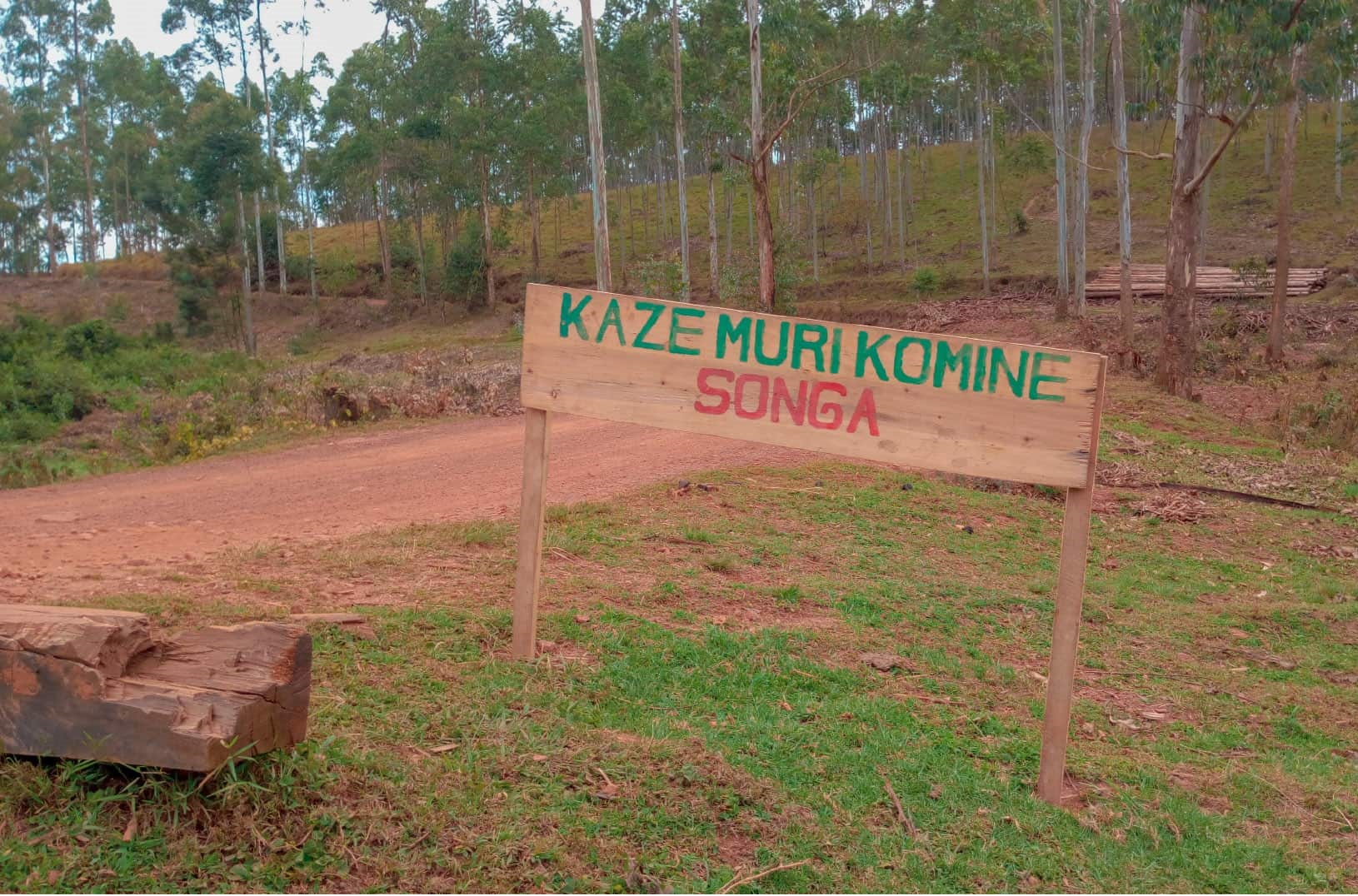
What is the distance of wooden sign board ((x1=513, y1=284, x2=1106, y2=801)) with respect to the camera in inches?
142

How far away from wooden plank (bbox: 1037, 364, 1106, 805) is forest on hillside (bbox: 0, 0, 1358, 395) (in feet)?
38.9

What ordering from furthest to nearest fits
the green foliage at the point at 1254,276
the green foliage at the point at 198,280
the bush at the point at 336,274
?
the bush at the point at 336,274, the green foliage at the point at 198,280, the green foliage at the point at 1254,276

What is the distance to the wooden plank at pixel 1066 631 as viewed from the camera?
3.55 metres

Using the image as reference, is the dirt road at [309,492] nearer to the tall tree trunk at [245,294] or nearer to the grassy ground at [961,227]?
the grassy ground at [961,227]

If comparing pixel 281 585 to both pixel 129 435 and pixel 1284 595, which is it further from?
pixel 129 435

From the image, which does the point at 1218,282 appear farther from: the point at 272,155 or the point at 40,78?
the point at 40,78

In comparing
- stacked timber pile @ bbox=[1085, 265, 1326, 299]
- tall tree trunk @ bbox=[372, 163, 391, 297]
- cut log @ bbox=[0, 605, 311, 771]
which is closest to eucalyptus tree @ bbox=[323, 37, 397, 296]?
tall tree trunk @ bbox=[372, 163, 391, 297]

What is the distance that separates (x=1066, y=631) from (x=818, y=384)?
1231mm

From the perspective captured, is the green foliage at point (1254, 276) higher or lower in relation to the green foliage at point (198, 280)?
lower

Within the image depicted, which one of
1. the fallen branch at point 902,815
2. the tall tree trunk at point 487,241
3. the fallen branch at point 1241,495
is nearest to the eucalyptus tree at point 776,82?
the fallen branch at point 1241,495

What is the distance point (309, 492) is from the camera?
820 cm

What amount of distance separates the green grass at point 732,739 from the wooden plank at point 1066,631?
0.13 meters

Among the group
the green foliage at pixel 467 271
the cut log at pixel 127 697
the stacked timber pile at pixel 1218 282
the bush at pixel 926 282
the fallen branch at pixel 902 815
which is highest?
the green foliage at pixel 467 271

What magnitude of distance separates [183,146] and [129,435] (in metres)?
25.8
